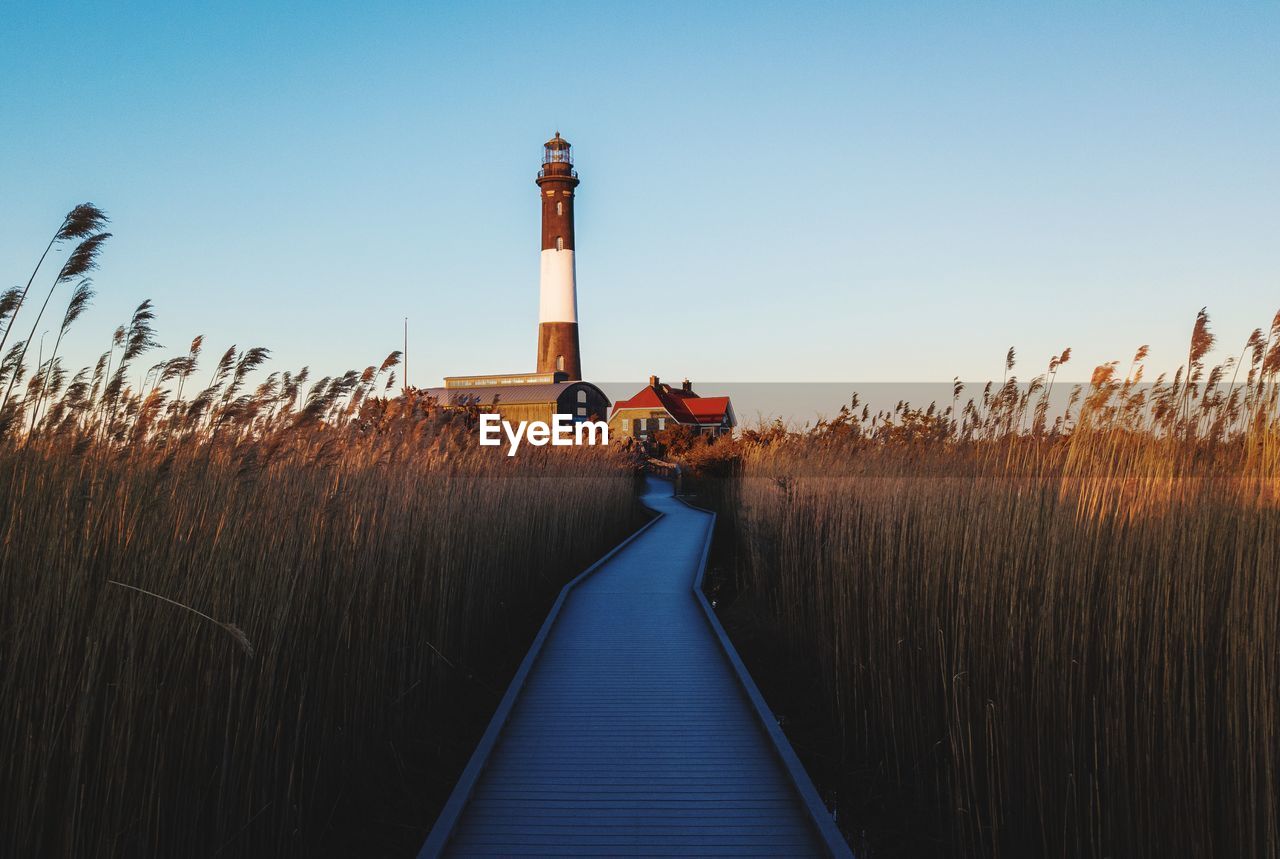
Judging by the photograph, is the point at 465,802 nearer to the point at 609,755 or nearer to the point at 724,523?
the point at 609,755

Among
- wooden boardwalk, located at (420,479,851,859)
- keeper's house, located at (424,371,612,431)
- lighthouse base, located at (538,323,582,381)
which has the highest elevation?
lighthouse base, located at (538,323,582,381)

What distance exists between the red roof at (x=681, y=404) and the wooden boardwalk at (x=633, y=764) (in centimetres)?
3808

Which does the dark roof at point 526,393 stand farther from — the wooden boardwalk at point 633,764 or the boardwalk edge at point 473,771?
the boardwalk edge at point 473,771

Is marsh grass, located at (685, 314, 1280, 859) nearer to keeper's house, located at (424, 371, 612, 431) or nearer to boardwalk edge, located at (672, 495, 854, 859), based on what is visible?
boardwalk edge, located at (672, 495, 854, 859)

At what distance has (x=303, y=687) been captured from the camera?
3.02 meters

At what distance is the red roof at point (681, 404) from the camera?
44750 mm

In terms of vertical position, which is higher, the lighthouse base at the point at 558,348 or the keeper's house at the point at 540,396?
the lighthouse base at the point at 558,348

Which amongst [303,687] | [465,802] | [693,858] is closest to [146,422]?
[303,687]

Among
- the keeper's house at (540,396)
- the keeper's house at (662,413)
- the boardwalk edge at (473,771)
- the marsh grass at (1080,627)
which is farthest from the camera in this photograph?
Result: the keeper's house at (662,413)

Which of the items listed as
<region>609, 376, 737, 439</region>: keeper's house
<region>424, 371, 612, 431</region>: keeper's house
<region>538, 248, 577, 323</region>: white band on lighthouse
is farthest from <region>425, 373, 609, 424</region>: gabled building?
<region>609, 376, 737, 439</region>: keeper's house

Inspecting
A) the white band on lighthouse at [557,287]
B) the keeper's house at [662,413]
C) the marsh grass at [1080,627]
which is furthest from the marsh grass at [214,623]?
the keeper's house at [662,413]

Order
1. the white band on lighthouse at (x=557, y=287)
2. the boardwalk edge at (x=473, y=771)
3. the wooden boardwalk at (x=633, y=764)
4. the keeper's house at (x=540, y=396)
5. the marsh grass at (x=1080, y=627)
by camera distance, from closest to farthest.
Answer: the marsh grass at (x=1080, y=627), the boardwalk edge at (x=473, y=771), the wooden boardwalk at (x=633, y=764), the keeper's house at (x=540, y=396), the white band on lighthouse at (x=557, y=287)

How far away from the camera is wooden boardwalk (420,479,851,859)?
129 inches

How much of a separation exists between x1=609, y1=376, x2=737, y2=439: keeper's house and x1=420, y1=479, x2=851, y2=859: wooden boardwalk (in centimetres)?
3574
